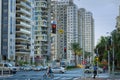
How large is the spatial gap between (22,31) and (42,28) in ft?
114

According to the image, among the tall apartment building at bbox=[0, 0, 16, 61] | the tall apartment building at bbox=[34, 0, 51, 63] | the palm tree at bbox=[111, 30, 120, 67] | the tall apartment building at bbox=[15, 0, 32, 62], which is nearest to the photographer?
the palm tree at bbox=[111, 30, 120, 67]

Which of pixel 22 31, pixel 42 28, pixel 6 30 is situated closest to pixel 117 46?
pixel 6 30

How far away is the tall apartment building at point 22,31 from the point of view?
122 metres

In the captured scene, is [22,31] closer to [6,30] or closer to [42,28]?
[6,30]

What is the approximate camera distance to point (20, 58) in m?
124

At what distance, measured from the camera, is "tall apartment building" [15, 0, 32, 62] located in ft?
400

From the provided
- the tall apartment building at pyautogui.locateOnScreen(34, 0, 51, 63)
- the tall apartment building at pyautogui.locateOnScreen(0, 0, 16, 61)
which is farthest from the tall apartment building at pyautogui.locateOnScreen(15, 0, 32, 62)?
the tall apartment building at pyautogui.locateOnScreen(34, 0, 51, 63)

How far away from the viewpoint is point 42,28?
15738cm

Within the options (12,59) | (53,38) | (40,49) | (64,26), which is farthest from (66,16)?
(53,38)

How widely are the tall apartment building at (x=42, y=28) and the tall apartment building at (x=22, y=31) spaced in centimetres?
2335

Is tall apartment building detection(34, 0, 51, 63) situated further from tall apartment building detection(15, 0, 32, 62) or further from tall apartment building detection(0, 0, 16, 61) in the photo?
tall apartment building detection(0, 0, 16, 61)

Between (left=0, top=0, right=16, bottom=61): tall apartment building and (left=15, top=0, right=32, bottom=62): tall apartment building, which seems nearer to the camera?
(left=0, top=0, right=16, bottom=61): tall apartment building

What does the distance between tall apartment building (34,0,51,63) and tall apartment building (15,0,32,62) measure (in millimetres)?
23355

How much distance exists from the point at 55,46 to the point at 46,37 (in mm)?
17952
